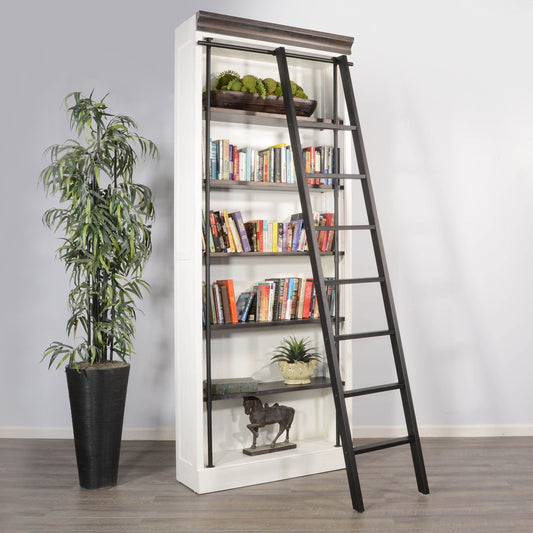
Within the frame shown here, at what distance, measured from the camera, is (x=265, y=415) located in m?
4.05

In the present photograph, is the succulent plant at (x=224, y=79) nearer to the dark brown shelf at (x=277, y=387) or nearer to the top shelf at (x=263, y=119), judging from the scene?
the top shelf at (x=263, y=119)

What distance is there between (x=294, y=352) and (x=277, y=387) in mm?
249

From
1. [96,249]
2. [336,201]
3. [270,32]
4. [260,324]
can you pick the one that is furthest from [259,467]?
[270,32]

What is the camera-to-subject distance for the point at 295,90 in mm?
4172

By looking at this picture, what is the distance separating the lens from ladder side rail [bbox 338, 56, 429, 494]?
370cm

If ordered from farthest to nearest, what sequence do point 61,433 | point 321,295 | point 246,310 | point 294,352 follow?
point 61,433 < point 294,352 < point 246,310 < point 321,295

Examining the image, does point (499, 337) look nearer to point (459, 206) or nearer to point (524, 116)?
point (459, 206)

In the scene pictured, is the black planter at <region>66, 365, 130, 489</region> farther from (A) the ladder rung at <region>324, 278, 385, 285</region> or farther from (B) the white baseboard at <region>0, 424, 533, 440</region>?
(A) the ladder rung at <region>324, 278, 385, 285</region>

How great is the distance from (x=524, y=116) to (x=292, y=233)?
7.05 feet

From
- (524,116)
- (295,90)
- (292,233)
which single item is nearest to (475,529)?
(292,233)

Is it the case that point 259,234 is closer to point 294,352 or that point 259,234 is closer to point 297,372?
point 294,352

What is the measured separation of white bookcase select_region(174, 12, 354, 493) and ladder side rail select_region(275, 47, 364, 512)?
29 centimetres

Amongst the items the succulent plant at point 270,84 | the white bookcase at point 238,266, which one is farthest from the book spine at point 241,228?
the succulent plant at point 270,84

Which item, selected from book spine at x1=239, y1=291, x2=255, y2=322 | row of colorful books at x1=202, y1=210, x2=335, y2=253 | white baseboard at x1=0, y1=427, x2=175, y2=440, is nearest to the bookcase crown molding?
row of colorful books at x1=202, y1=210, x2=335, y2=253
